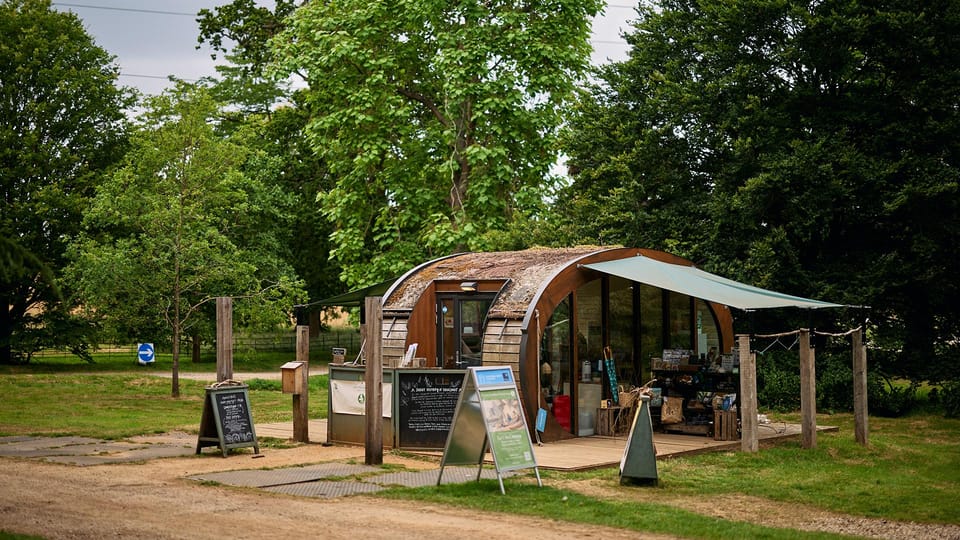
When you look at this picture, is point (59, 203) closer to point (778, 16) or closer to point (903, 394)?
point (778, 16)

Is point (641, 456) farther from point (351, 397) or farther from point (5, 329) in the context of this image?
point (5, 329)

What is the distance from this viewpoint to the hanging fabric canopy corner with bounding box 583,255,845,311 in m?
14.4

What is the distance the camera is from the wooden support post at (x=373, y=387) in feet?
40.4

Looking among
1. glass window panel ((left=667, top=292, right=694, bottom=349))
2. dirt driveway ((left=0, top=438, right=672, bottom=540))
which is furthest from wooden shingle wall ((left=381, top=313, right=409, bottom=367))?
glass window panel ((left=667, top=292, right=694, bottom=349))

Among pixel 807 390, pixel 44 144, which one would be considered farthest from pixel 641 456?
pixel 44 144

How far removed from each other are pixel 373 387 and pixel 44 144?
23.5 meters

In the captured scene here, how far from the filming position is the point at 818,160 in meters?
20.5

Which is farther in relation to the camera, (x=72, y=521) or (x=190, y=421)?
(x=190, y=421)

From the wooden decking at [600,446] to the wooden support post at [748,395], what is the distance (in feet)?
1.81

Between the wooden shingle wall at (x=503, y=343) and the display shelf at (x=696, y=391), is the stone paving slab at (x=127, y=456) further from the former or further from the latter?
the display shelf at (x=696, y=391)

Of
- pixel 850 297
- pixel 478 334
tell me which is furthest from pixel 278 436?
pixel 850 297

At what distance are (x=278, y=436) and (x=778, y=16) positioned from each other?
13.5 metres

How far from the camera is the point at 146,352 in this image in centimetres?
2872

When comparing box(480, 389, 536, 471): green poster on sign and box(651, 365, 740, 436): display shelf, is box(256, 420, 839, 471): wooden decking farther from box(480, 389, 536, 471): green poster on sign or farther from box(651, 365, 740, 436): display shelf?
box(480, 389, 536, 471): green poster on sign
